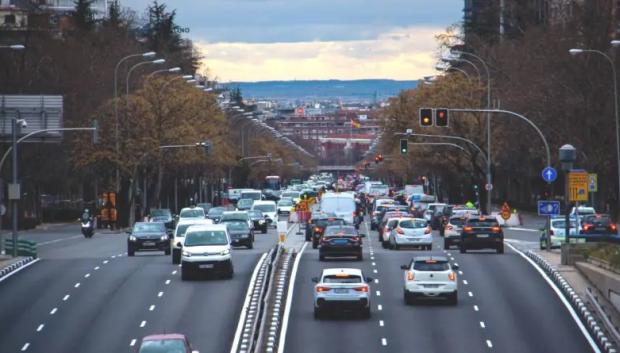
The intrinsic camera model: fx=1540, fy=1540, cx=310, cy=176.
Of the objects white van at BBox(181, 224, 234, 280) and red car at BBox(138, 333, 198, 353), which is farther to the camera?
white van at BBox(181, 224, 234, 280)

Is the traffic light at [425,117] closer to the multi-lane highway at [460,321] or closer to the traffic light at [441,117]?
the traffic light at [441,117]

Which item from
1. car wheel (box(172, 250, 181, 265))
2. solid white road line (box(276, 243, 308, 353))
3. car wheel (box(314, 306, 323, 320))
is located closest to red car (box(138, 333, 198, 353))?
solid white road line (box(276, 243, 308, 353))

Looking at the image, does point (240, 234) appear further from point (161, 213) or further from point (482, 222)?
point (161, 213)

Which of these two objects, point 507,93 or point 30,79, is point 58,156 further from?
point 507,93

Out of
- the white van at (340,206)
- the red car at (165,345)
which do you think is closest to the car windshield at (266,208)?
the white van at (340,206)

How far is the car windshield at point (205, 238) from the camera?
48.5 metres

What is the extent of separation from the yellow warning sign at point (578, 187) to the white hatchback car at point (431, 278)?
13758 mm

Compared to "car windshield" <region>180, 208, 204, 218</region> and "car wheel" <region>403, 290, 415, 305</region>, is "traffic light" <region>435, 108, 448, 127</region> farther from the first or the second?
"car windshield" <region>180, 208, 204, 218</region>

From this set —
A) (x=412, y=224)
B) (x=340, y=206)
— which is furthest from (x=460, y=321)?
(x=340, y=206)

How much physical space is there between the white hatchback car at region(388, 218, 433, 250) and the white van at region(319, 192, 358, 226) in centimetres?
1660

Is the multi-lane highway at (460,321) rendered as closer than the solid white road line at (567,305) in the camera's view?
Yes

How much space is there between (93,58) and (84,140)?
14.9 meters

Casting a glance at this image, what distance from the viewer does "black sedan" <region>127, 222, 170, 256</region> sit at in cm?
6072

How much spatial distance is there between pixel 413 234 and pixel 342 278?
23.7 m
